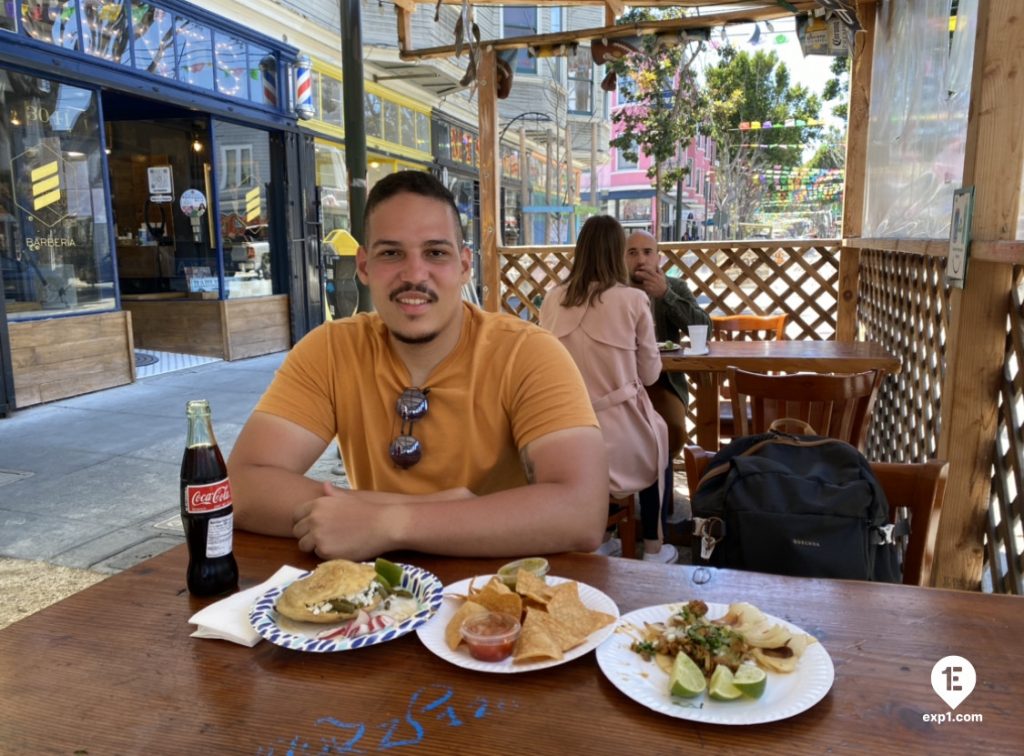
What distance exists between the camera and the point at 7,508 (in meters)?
3.74

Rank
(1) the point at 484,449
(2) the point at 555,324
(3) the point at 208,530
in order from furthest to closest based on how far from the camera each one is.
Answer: (2) the point at 555,324
(1) the point at 484,449
(3) the point at 208,530

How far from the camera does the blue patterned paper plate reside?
1.00 metres

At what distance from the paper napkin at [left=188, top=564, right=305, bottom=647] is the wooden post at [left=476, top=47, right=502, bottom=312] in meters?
4.51

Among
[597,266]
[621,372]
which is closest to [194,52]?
[597,266]

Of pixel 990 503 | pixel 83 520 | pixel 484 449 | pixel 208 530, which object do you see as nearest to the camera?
pixel 208 530

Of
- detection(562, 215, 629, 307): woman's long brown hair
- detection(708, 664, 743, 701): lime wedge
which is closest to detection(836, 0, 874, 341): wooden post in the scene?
detection(562, 215, 629, 307): woman's long brown hair

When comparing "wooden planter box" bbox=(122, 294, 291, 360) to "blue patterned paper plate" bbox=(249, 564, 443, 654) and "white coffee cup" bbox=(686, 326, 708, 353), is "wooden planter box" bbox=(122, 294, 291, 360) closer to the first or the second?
"white coffee cup" bbox=(686, 326, 708, 353)

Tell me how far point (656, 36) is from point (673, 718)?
4.79 m

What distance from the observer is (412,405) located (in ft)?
5.48

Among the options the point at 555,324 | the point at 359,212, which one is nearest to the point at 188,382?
the point at 359,212

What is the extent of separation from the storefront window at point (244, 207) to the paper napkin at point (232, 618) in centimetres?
784

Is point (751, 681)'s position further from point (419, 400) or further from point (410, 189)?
point (410, 189)

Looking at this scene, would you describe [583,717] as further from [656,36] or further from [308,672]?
[656,36]

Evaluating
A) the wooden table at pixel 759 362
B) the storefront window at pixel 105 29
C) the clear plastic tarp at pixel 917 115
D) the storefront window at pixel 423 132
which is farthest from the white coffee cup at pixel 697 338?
the storefront window at pixel 423 132
